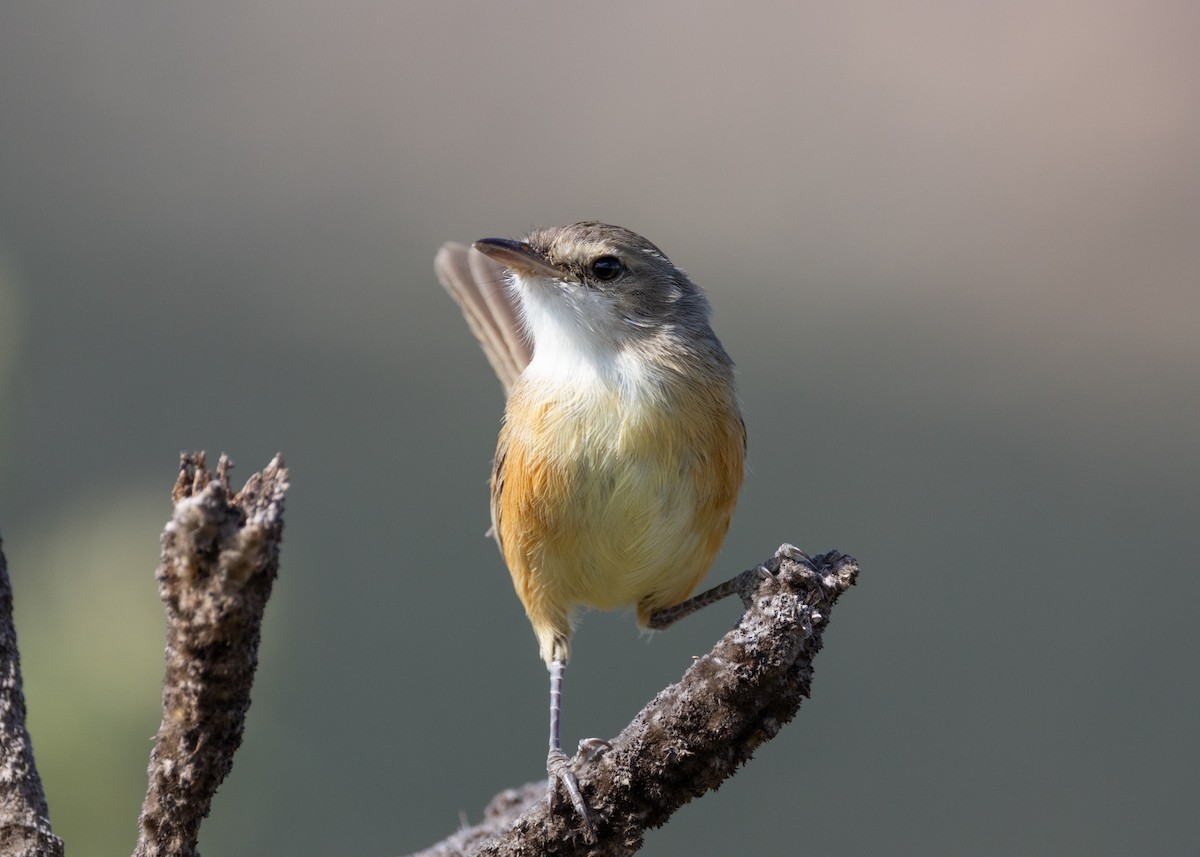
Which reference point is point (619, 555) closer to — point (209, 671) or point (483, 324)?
point (483, 324)

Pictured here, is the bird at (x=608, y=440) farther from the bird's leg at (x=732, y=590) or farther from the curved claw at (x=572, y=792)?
the curved claw at (x=572, y=792)

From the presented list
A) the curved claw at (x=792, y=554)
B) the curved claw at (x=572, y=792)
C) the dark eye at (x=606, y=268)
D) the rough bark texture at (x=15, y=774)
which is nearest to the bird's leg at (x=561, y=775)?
the curved claw at (x=572, y=792)

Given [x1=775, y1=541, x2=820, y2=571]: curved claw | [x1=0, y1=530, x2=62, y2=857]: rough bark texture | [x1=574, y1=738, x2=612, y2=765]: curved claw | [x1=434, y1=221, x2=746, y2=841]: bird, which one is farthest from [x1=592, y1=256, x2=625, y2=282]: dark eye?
[x1=0, y1=530, x2=62, y2=857]: rough bark texture

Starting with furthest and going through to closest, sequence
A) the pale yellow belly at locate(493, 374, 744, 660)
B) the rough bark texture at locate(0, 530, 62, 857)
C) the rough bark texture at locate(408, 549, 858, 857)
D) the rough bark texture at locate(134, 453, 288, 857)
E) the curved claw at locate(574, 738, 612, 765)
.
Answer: the pale yellow belly at locate(493, 374, 744, 660) → the curved claw at locate(574, 738, 612, 765) → the rough bark texture at locate(408, 549, 858, 857) → the rough bark texture at locate(0, 530, 62, 857) → the rough bark texture at locate(134, 453, 288, 857)

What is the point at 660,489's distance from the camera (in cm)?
178

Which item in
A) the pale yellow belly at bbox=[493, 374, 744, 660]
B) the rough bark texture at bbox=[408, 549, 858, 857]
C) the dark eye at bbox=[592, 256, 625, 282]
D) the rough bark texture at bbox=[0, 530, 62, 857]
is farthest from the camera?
the dark eye at bbox=[592, 256, 625, 282]

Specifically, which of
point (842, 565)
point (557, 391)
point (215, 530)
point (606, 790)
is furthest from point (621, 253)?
point (215, 530)

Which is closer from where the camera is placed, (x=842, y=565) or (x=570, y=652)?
(x=842, y=565)

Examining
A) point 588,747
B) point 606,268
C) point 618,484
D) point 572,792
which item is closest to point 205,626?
point 572,792

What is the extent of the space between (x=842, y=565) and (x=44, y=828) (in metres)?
0.87

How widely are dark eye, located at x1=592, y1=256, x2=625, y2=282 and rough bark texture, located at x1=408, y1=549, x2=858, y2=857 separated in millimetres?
964

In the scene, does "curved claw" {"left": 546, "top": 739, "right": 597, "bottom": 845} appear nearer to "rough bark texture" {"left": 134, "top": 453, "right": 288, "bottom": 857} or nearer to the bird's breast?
"rough bark texture" {"left": 134, "top": 453, "right": 288, "bottom": 857}

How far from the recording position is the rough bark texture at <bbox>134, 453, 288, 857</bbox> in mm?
854

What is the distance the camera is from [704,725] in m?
1.11
